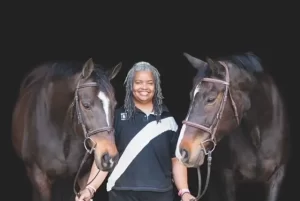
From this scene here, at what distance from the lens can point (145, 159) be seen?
428 centimetres

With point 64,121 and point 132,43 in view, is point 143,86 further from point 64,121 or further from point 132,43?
point 132,43

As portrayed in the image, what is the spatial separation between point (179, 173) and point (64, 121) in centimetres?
97

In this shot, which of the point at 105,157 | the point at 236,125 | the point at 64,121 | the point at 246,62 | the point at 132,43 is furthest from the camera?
the point at 132,43

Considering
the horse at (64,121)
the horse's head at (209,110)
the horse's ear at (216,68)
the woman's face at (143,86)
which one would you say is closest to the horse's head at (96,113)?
the horse at (64,121)

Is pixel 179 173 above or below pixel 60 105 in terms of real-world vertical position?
below

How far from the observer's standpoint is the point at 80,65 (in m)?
4.72

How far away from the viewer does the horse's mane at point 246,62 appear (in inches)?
173

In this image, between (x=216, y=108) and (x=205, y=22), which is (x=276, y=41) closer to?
(x=205, y=22)

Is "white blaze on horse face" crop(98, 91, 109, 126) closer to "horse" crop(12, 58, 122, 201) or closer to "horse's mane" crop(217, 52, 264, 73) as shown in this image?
"horse" crop(12, 58, 122, 201)

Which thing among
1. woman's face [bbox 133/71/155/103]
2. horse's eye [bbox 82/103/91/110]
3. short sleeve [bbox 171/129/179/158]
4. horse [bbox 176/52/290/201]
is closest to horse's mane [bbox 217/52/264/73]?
horse [bbox 176/52/290/201]

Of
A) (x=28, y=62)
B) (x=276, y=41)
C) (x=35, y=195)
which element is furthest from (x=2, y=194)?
(x=276, y=41)

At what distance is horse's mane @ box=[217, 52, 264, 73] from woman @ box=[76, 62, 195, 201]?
0.52 meters

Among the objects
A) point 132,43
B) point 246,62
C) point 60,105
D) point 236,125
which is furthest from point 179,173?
point 132,43

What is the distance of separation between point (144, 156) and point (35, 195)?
125 centimetres
